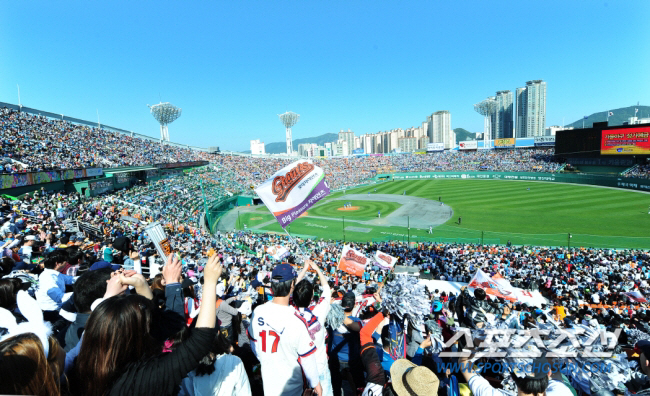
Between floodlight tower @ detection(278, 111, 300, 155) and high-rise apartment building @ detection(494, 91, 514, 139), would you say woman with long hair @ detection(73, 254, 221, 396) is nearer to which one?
floodlight tower @ detection(278, 111, 300, 155)

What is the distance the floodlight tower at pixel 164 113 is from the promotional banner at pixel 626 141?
87.1 metres

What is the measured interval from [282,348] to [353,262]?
28.0ft

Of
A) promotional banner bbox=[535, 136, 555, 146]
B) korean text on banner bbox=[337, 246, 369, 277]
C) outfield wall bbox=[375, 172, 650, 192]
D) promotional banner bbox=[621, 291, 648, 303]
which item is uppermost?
promotional banner bbox=[535, 136, 555, 146]

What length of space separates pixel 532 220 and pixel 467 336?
31273mm

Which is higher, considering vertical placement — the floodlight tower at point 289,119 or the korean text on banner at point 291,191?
the floodlight tower at point 289,119

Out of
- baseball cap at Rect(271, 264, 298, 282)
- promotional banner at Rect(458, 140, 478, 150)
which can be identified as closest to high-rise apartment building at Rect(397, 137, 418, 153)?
promotional banner at Rect(458, 140, 478, 150)

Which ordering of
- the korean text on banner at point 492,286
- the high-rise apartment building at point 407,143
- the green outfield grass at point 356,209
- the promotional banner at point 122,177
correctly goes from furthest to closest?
the high-rise apartment building at point 407,143 < the green outfield grass at point 356,209 < the promotional banner at point 122,177 < the korean text on banner at point 492,286

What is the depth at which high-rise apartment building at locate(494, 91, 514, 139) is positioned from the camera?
18862 centimetres

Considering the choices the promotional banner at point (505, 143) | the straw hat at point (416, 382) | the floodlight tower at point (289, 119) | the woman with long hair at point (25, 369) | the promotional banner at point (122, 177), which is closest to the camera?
the woman with long hair at point (25, 369)

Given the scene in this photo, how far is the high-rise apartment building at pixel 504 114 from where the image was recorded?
189m

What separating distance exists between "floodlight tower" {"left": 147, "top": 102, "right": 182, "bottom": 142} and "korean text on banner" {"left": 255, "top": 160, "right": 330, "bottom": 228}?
80.9 m

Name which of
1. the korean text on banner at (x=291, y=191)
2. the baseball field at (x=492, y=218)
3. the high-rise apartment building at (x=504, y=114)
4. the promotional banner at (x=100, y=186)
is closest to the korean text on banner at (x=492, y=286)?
the korean text on banner at (x=291, y=191)

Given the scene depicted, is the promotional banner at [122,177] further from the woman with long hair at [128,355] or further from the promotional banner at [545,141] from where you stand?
the promotional banner at [545,141]

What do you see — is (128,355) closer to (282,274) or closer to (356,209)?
(282,274)
